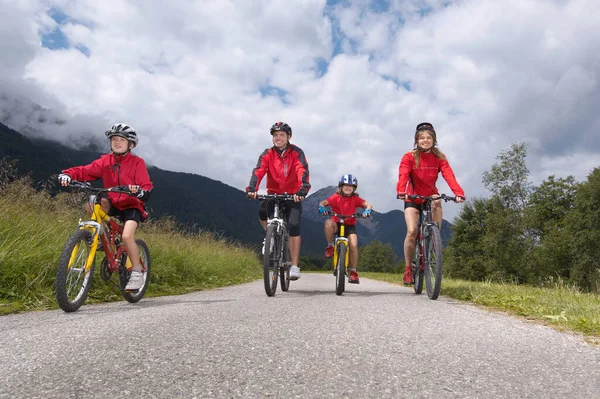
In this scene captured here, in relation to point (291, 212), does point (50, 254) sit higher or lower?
lower

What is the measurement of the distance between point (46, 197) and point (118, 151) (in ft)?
8.62

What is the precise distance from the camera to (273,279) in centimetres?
569

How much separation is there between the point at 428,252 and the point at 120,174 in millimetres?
4359

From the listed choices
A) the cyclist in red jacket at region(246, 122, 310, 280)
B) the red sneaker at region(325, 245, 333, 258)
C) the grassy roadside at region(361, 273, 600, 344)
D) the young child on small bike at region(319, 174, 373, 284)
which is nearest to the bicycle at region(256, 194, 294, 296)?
the cyclist in red jacket at region(246, 122, 310, 280)

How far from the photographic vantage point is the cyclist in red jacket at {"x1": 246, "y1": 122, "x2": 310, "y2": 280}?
6282 mm

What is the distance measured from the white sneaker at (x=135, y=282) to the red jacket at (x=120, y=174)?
783 millimetres

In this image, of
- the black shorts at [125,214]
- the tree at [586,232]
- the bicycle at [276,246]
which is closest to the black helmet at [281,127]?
the bicycle at [276,246]

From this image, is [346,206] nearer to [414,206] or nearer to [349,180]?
[349,180]

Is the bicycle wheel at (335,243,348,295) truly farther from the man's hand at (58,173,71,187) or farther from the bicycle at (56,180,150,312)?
the man's hand at (58,173,71,187)

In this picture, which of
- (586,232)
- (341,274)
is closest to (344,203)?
(341,274)

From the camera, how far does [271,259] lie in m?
5.71

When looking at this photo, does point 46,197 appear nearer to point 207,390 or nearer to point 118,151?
point 118,151

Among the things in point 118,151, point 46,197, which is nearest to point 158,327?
point 118,151

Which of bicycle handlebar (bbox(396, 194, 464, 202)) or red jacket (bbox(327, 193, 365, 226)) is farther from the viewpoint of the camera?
red jacket (bbox(327, 193, 365, 226))
